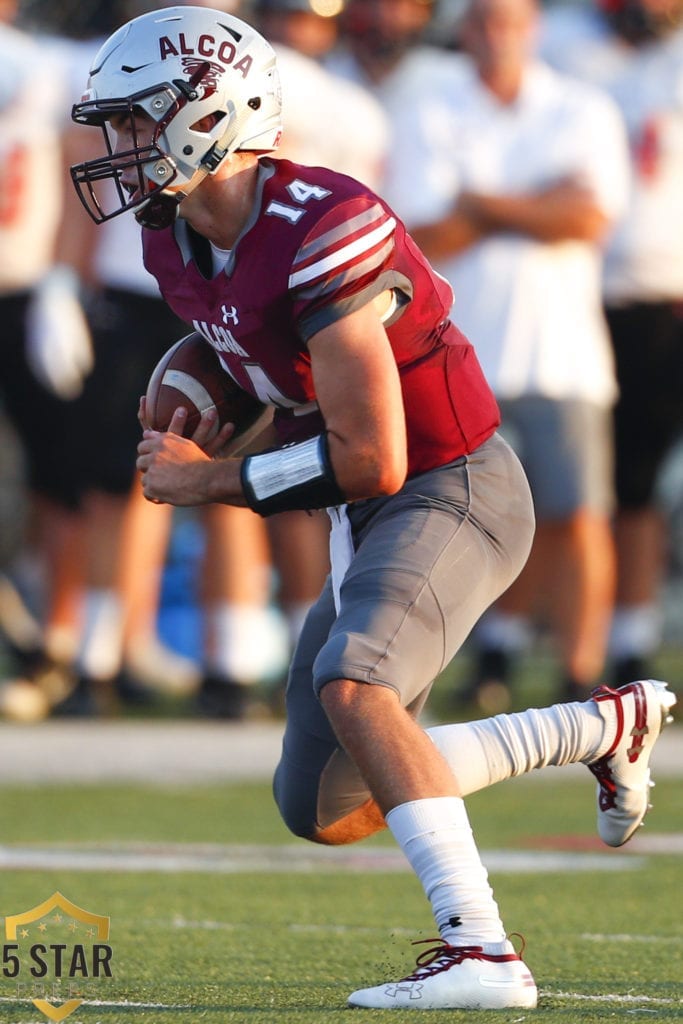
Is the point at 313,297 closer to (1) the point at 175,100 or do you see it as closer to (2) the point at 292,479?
(2) the point at 292,479

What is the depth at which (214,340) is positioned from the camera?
11.9 ft

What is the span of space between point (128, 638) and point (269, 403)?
486 centimetres

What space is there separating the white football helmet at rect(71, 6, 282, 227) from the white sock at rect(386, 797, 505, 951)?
1.16 m

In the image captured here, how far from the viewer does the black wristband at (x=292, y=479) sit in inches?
132

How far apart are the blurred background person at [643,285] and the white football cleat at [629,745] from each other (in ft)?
12.9

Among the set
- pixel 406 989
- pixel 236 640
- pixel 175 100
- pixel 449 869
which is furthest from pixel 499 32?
pixel 406 989

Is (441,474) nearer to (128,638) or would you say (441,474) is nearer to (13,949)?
(13,949)

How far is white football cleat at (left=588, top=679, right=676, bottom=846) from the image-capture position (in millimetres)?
3674

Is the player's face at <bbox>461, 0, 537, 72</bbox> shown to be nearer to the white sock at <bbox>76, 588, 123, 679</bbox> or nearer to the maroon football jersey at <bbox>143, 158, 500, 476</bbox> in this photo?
the white sock at <bbox>76, 588, 123, 679</bbox>

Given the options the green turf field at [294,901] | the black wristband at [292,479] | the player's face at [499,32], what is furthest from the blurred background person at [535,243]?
the black wristband at [292,479]

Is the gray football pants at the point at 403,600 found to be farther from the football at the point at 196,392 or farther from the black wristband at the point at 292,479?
the football at the point at 196,392

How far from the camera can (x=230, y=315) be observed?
350 cm

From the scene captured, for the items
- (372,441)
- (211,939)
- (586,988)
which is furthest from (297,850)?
(372,441)

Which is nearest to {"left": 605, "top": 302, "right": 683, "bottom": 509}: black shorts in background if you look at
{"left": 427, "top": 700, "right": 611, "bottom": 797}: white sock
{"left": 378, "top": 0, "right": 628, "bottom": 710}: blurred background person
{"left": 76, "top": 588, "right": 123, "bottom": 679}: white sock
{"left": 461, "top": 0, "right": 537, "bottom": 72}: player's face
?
{"left": 378, "top": 0, "right": 628, "bottom": 710}: blurred background person
